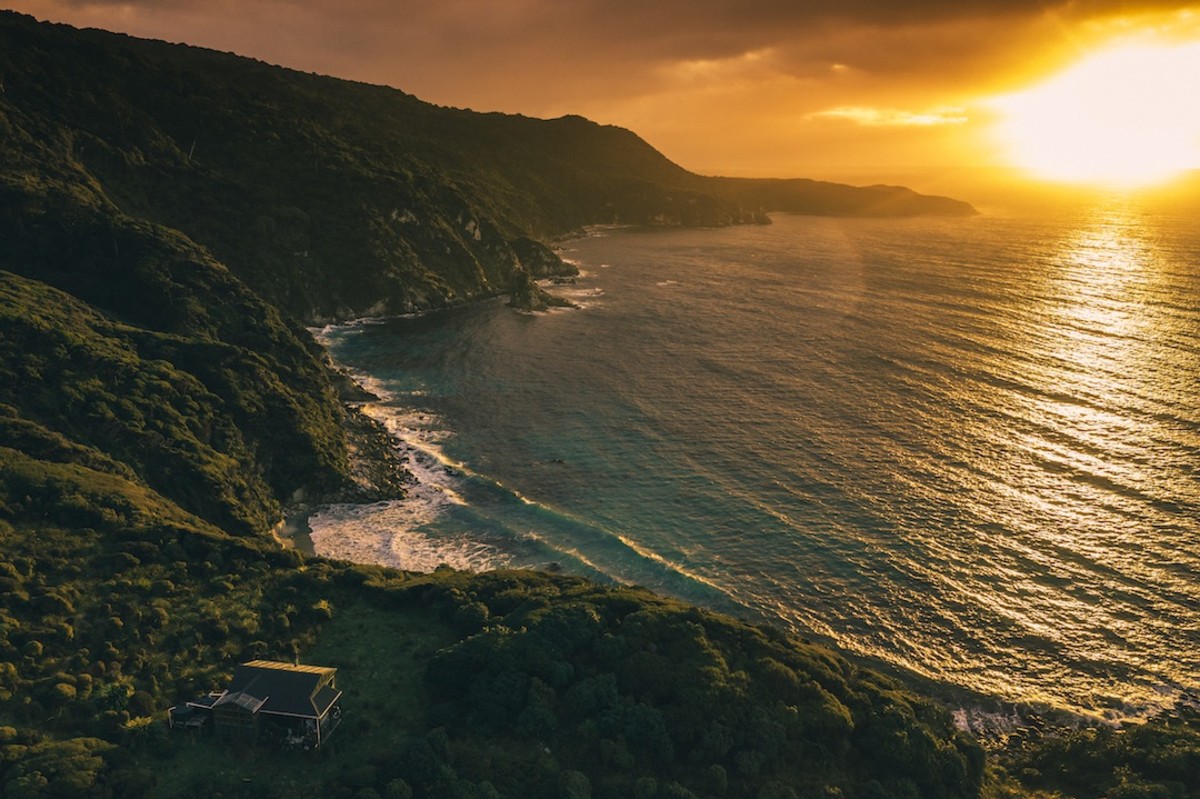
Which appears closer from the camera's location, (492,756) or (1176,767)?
(492,756)

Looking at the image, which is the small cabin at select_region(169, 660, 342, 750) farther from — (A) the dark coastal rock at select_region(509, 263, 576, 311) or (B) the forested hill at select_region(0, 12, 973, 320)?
(A) the dark coastal rock at select_region(509, 263, 576, 311)

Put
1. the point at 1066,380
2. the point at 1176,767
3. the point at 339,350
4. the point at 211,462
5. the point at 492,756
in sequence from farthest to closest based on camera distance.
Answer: the point at 339,350 < the point at 1066,380 < the point at 211,462 < the point at 1176,767 < the point at 492,756

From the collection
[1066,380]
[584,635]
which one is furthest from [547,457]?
[1066,380]

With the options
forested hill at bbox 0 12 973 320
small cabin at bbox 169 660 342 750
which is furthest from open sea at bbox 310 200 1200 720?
small cabin at bbox 169 660 342 750

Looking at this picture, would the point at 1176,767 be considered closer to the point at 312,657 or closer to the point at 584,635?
the point at 584,635

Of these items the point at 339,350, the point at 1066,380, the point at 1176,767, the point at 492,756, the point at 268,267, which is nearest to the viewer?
the point at 492,756

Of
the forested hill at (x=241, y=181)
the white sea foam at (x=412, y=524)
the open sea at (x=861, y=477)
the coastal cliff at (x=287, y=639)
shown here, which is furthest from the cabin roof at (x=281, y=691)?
the forested hill at (x=241, y=181)

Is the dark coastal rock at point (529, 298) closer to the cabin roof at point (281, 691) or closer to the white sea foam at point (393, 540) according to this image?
the white sea foam at point (393, 540)
